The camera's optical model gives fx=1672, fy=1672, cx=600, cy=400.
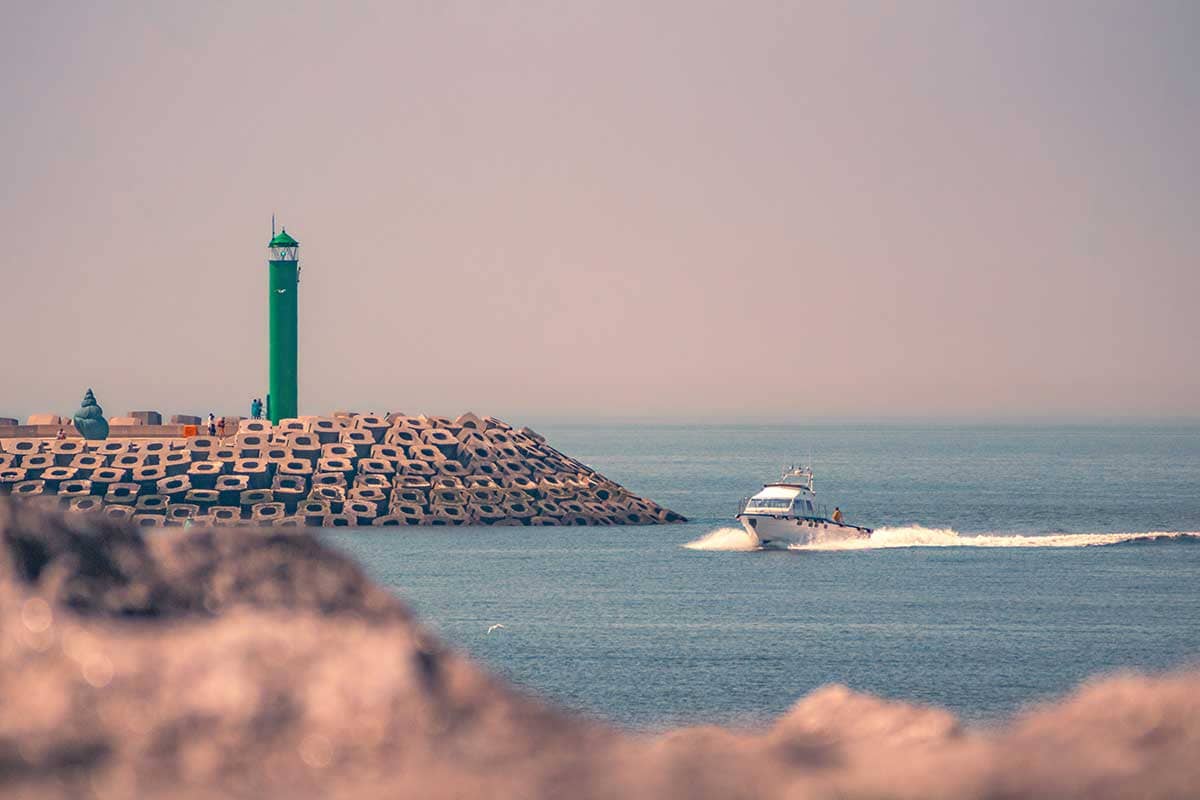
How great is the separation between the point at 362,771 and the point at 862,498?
128976 millimetres

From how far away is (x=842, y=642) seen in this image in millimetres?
51375

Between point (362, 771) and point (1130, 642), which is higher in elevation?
point (362, 771)

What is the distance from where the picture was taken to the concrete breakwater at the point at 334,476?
83500 millimetres

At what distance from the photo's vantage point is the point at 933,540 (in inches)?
3484

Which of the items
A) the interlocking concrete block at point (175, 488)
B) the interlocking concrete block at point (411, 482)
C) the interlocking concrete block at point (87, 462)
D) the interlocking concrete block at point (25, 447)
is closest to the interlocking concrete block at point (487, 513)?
the interlocking concrete block at point (411, 482)

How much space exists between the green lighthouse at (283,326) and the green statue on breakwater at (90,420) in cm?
948

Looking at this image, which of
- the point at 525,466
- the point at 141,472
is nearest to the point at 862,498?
the point at 525,466

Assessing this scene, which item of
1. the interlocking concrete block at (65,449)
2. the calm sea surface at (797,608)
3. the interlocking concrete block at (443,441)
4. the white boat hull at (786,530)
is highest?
the interlocking concrete block at (443,441)

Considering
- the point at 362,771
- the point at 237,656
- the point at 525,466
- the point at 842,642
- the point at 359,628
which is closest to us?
the point at 362,771

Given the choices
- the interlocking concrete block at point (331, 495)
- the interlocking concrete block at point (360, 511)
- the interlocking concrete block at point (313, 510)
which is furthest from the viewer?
the interlocking concrete block at point (331, 495)

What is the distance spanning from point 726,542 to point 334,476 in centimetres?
2054

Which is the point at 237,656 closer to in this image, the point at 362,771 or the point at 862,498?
the point at 362,771

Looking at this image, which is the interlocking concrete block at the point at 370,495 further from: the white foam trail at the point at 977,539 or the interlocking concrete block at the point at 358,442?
the white foam trail at the point at 977,539

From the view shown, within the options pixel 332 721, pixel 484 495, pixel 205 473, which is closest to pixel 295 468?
pixel 205 473
